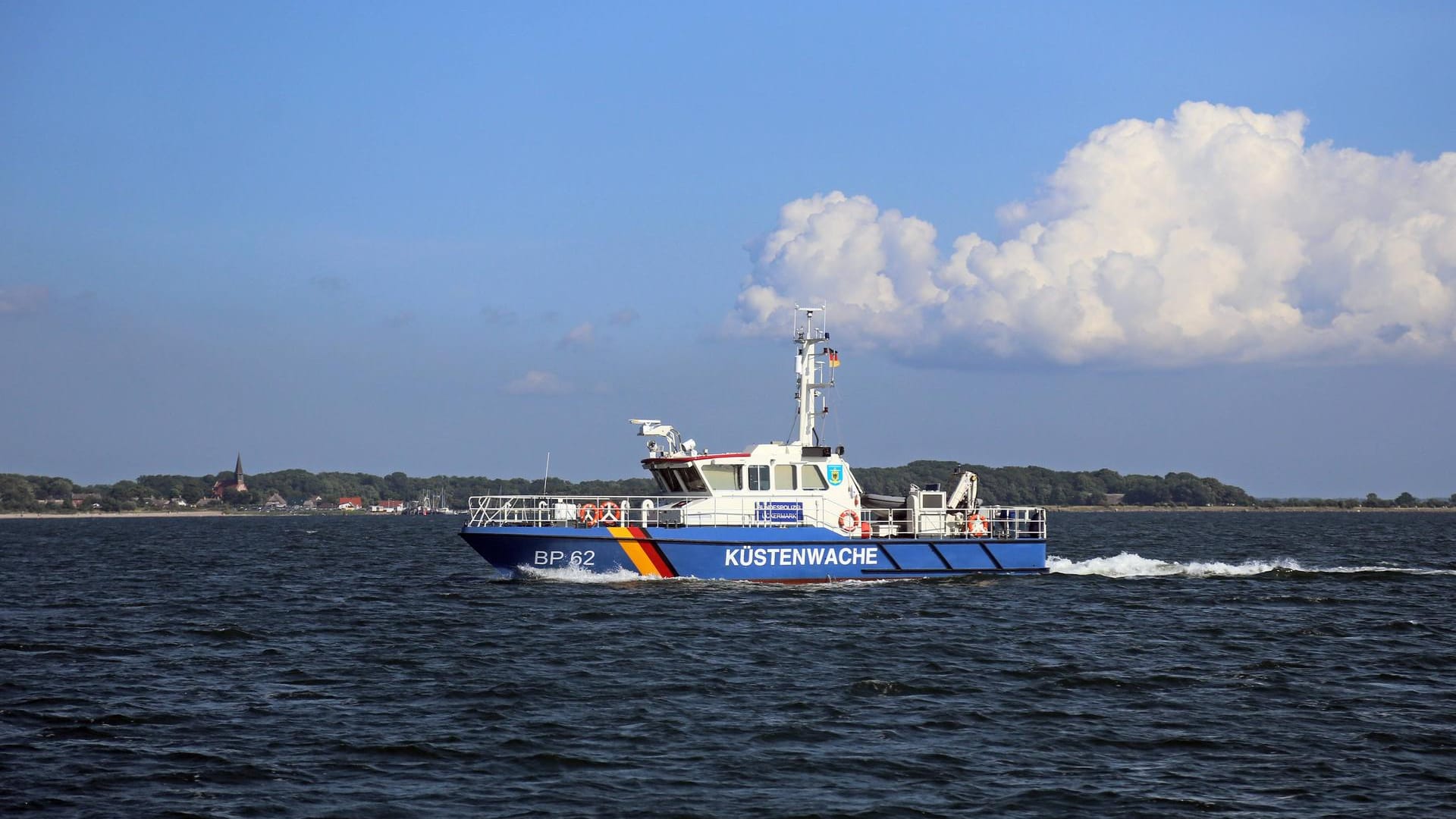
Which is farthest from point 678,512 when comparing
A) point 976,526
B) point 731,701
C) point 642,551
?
point 731,701

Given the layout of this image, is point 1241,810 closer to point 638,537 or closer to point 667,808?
point 667,808

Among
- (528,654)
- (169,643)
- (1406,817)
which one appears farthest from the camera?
(169,643)

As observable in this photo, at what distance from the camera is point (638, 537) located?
26250 millimetres

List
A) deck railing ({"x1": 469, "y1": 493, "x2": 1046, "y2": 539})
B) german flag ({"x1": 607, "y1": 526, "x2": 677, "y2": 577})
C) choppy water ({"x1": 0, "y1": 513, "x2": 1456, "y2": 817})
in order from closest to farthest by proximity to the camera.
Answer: choppy water ({"x1": 0, "y1": 513, "x2": 1456, "y2": 817}), german flag ({"x1": 607, "y1": 526, "x2": 677, "y2": 577}), deck railing ({"x1": 469, "y1": 493, "x2": 1046, "y2": 539})

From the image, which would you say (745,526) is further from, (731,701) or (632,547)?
(731,701)

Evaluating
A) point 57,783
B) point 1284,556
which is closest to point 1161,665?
point 57,783

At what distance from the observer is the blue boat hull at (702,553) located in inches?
1036

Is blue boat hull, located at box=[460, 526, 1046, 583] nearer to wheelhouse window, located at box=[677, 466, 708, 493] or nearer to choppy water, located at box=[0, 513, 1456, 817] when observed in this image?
choppy water, located at box=[0, 513, 1456, 817]

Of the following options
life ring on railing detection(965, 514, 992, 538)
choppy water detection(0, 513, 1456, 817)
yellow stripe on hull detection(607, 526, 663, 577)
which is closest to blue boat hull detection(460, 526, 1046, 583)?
yellow stripe on hull detection(607, 526, 663, 577)

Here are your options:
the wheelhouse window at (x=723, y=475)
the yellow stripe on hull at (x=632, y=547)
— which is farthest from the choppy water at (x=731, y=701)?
the wheelhouse window at (x=723, y=475)

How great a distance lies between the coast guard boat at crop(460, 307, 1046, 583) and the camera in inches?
1044

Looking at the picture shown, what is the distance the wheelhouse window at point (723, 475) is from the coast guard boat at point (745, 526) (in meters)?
0.02

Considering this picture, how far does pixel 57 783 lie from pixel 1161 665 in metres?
13.8

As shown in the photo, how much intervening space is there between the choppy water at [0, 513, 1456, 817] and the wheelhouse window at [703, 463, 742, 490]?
2.46 metres
